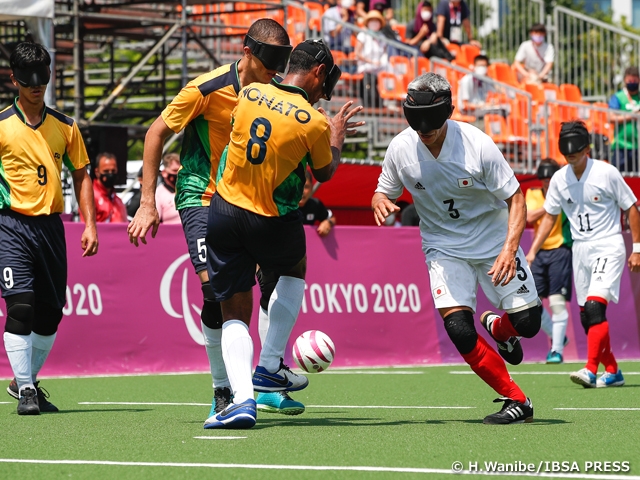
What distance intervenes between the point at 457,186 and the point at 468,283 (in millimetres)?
566

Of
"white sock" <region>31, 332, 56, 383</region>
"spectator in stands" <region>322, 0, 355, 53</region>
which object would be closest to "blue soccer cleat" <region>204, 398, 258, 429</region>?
"white sock" <region>31, 332, 56, 383</region>

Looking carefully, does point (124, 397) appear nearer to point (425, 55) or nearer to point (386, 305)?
point (386, 305)

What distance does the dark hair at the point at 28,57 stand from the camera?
8000 mm

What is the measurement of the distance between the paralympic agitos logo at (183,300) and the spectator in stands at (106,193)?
102cm

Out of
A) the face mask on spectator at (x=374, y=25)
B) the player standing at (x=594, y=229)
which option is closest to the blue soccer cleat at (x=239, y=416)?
the player standing at (x=594, y=229)

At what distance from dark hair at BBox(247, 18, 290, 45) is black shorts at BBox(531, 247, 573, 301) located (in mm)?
8054

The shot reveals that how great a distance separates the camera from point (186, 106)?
6.88 meters

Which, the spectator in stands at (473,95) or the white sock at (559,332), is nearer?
the white sock at (559,332)

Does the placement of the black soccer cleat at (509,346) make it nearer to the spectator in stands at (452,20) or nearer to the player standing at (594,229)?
the player standing at (594,229)

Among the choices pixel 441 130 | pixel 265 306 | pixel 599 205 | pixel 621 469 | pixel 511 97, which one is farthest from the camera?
pixel 511 97

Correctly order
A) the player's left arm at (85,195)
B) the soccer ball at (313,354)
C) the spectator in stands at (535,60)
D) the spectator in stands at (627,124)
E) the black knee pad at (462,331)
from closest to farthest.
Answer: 1. the black knee pad at (462,331)
2. the soccer ball at (313,354)
3. the player's left arm at (85,195)
4. the spectator in stands at (627,124)
5. the spectator in stands at (535,60)

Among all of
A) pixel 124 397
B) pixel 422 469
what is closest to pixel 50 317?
pixel 124 397

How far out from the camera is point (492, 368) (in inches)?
267

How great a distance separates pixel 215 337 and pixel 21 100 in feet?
7.62
